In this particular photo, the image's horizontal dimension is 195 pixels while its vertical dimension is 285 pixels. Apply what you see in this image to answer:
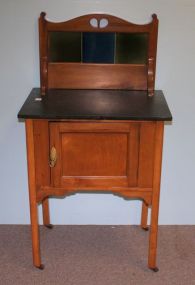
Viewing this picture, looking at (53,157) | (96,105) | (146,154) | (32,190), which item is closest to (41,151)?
(53,157)

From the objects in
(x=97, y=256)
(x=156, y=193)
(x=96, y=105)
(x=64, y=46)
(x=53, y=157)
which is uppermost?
(x=64, y=46)

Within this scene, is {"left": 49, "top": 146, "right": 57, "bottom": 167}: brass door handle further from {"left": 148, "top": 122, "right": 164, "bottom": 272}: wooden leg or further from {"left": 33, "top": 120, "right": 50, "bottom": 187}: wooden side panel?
{"left": 148, "top": 122, "right": 164, "bottom": 272}: wooden leg

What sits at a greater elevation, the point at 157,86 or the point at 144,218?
the point at 157,86

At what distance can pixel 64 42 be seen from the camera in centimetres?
188

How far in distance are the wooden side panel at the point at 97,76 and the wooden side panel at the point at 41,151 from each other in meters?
0.35

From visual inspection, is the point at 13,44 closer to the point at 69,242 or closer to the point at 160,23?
the point at 160,23

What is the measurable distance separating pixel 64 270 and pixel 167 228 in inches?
24.4

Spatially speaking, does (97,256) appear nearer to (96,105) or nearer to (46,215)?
(46,215)

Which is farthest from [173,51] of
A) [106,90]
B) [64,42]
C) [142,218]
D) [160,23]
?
[142,218]

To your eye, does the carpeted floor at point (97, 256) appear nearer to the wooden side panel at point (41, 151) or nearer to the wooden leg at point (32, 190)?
the wooden leg at point (32, 190)

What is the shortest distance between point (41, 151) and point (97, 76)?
459mm

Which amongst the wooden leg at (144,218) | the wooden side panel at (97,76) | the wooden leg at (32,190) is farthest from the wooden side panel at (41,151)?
the wooden leg at (144,218)

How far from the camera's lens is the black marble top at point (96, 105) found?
1.57 metres

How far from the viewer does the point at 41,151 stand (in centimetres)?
169
